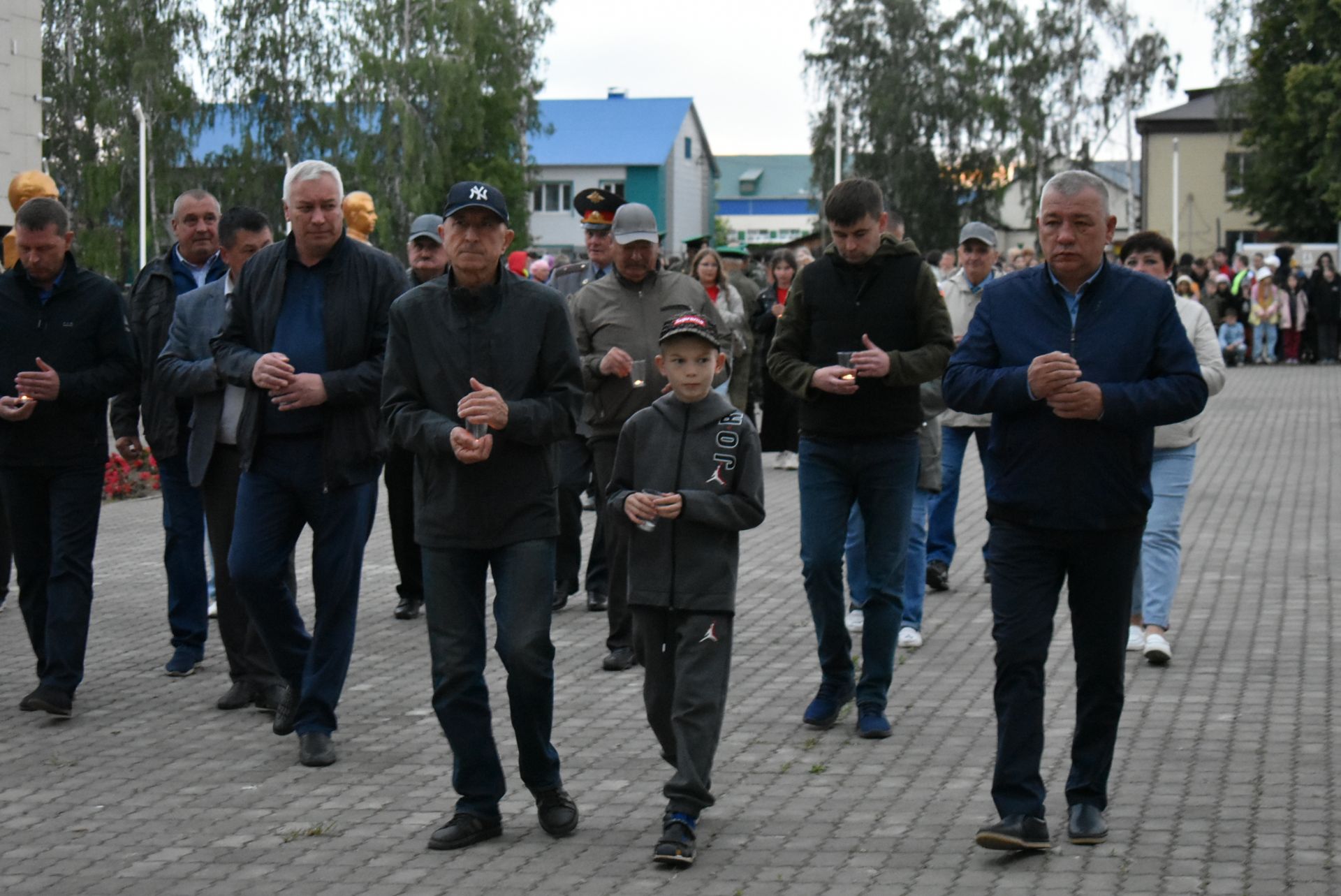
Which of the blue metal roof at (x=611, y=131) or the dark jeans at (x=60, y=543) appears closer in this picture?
the dark jeans at (x=60, y=543)

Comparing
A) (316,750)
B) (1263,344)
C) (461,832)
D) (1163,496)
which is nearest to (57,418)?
(316,750)

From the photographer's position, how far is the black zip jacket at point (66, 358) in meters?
7.40

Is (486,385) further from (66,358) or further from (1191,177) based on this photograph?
(1191,177)

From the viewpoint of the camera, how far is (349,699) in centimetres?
764

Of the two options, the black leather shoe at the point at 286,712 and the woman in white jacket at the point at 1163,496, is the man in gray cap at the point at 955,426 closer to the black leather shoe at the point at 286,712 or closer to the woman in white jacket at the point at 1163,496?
the woman in white jacket at the point at 1163,496

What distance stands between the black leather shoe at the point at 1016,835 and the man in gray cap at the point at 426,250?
17.6 ft

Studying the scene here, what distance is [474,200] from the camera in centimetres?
548

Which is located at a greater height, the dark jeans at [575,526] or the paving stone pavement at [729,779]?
the dark jeans at [575,526]

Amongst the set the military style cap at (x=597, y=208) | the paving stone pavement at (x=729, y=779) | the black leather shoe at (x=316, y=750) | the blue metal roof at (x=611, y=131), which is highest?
the blue metal roof at (x=611, y=131)

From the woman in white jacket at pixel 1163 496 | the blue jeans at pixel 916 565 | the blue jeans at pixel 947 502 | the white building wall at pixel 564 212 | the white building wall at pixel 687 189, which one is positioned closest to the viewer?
the woman in white jacket at pixel 1163 496

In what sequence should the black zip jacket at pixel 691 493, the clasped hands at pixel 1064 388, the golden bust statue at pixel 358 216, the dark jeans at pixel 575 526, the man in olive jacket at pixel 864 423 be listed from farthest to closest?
the golden bust statue at pixel 358 216 < the dark jeans at pixel 575 526 < the man in olive jacket at pixel 864 423 < the black zip jacket at pixel 691 493 < the clasped hands at pixel 1064 388

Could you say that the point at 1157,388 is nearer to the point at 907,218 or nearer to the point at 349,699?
the point at 349,699

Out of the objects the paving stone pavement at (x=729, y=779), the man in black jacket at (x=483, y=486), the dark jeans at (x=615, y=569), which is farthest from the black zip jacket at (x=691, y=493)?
the dark jeans at (x=615, y=569)

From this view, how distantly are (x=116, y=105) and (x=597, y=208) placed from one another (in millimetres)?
47310
